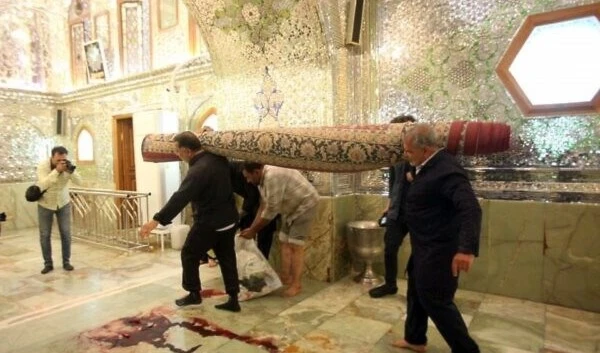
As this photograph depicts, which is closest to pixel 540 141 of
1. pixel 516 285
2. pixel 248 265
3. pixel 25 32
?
pixel 516 285

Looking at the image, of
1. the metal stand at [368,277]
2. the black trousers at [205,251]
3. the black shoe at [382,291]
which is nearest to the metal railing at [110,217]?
the black trousers at [205,251]

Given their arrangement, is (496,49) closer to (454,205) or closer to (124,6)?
(454,205)

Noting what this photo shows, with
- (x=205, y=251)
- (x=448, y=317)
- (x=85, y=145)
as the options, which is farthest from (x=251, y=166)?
(x=85, y=145)

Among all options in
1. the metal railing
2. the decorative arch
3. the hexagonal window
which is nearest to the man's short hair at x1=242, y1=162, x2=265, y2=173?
the hexagonal window

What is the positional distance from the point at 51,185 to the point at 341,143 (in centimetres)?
358

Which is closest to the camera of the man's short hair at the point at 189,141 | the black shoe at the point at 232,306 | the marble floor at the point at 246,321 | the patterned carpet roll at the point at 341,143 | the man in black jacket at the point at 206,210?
the patterned carpet roll at the point at 341,143

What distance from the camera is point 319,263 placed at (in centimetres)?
393

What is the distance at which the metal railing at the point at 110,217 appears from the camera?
17.9ft

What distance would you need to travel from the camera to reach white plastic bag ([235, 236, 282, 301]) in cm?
341

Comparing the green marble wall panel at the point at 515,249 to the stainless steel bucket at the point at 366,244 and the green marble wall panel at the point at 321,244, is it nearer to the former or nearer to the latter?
the stainless steel bucket at the point at 366,244

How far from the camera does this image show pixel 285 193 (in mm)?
3396

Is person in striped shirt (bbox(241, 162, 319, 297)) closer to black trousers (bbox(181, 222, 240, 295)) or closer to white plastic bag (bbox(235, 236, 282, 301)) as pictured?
white plastic bag (bbox(235, 236, 282, 301))

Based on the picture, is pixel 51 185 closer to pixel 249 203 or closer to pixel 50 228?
pixel 50 228

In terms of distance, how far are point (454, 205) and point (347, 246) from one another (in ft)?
7.21
